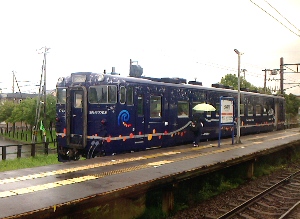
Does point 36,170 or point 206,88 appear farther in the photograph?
point 206,88

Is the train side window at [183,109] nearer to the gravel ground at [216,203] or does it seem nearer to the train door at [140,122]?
the train door at [140,122]

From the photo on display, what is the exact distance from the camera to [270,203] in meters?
10.5

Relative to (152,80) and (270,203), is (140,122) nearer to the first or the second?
(152,80)

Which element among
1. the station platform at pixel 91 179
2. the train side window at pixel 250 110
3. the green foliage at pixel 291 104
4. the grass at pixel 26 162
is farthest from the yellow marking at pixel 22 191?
the green foliage at pixel 291 104

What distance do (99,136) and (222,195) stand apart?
4800mm

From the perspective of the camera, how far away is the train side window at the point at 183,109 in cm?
1568

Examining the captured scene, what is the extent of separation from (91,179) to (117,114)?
437 centimetres

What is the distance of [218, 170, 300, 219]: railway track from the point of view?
917 cm

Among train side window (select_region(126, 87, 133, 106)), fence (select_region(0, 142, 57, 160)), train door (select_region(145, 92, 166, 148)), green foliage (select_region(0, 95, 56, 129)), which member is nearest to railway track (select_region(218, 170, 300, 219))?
train door (select_region(145, 92, 166, 148))

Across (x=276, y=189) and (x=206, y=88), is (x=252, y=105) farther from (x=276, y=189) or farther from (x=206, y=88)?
(x=276, y=189)

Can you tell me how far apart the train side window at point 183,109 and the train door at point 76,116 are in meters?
4.77

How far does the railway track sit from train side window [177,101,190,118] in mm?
4970

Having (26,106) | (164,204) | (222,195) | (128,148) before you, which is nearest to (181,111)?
(128,148)

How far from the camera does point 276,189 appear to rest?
12227 mm
